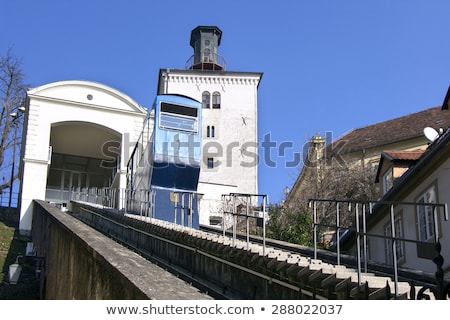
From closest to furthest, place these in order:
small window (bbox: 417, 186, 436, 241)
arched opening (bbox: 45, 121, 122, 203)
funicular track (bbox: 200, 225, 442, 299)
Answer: funicular track (bbox: 200, 225, 442, 299)
small window (bbox: 417, 186, 436, 241)
arched opening (bbox: 45, 121, 122, 203)

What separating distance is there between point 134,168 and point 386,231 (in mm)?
11009

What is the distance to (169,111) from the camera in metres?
19.6

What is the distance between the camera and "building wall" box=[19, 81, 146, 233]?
30538 mm

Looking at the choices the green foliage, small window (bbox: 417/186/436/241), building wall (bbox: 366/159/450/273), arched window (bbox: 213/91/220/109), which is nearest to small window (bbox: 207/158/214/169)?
arched window (bbox: 213/91/220/109)

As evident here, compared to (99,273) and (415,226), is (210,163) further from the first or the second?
(99,273)

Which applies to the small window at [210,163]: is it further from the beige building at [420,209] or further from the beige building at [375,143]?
the beige building at [420,209]

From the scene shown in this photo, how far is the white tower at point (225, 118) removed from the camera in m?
55.4

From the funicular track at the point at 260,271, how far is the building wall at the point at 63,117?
16288mm

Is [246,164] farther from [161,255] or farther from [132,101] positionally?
[161,255]

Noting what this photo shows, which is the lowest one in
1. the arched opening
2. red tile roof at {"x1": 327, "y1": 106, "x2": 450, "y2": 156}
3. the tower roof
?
the arched opening

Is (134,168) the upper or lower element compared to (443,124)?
lower

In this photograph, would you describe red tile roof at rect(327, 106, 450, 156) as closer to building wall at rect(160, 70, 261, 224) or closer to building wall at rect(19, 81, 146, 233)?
building wall at rect(160, 70, 261, 224)

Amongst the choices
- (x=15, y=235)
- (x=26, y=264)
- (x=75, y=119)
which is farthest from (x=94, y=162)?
(x=26, y=264)

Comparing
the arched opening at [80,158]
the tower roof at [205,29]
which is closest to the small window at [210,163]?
the arched opening at [80,158]
